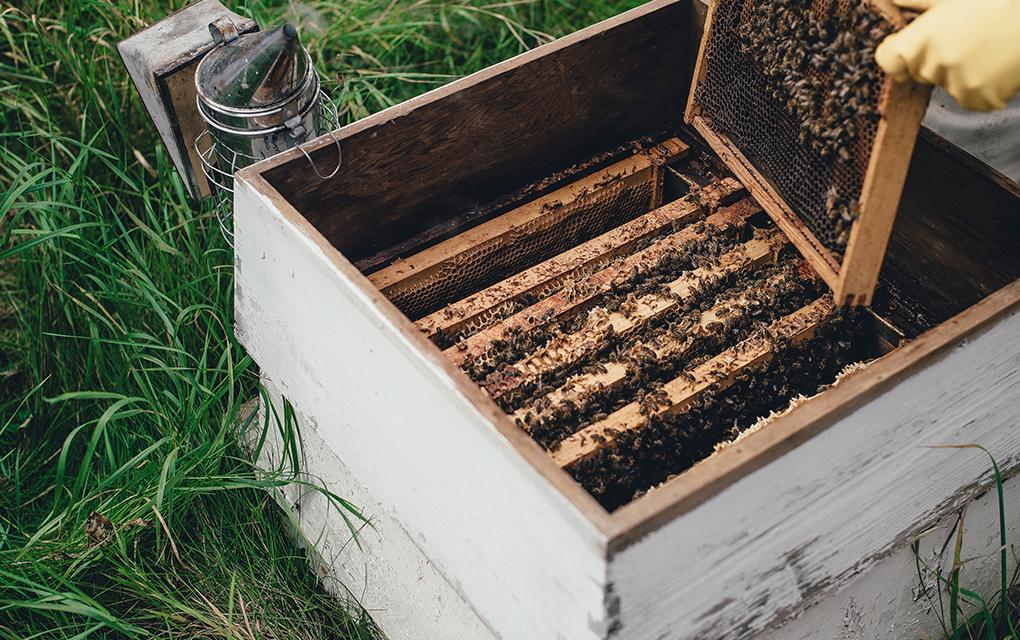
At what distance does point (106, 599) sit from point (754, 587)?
5.55 feet

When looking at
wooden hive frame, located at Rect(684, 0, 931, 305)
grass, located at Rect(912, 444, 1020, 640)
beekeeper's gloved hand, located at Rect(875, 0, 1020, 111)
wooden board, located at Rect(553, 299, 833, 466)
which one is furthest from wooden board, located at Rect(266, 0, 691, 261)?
grass, located at Rect(912, 444, 1020, 640)

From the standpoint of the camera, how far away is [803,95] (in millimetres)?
2080

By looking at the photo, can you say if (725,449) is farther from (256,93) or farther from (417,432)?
(256,93)

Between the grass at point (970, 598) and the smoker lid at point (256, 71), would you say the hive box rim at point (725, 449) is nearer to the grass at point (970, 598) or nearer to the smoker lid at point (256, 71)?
the grass at point (970, 598)

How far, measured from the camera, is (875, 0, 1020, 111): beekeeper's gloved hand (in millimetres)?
1705

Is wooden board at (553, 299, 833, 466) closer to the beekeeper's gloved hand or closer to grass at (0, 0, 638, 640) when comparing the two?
the beekeeper's gloved hand

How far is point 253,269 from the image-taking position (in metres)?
2.26

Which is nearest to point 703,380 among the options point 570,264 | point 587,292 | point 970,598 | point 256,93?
point 587,292

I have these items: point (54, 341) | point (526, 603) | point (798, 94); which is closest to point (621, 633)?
point (526, 603)

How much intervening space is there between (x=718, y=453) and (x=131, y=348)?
184 centimetres

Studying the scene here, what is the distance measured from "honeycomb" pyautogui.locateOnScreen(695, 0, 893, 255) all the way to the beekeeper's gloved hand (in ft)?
0.34

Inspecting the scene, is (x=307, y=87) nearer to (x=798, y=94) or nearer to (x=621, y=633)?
(x=798, y=94)

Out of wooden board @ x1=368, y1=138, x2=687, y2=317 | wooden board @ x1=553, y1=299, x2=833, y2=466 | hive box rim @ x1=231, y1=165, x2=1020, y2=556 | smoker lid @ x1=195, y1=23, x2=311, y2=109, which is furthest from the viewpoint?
wooden board @ x1=368, y1=138, x2=687, y2=317

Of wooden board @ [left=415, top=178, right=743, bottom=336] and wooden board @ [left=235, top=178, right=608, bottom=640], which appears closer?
wooden board @ [left=235, top=178, right=608, bottom=640]
